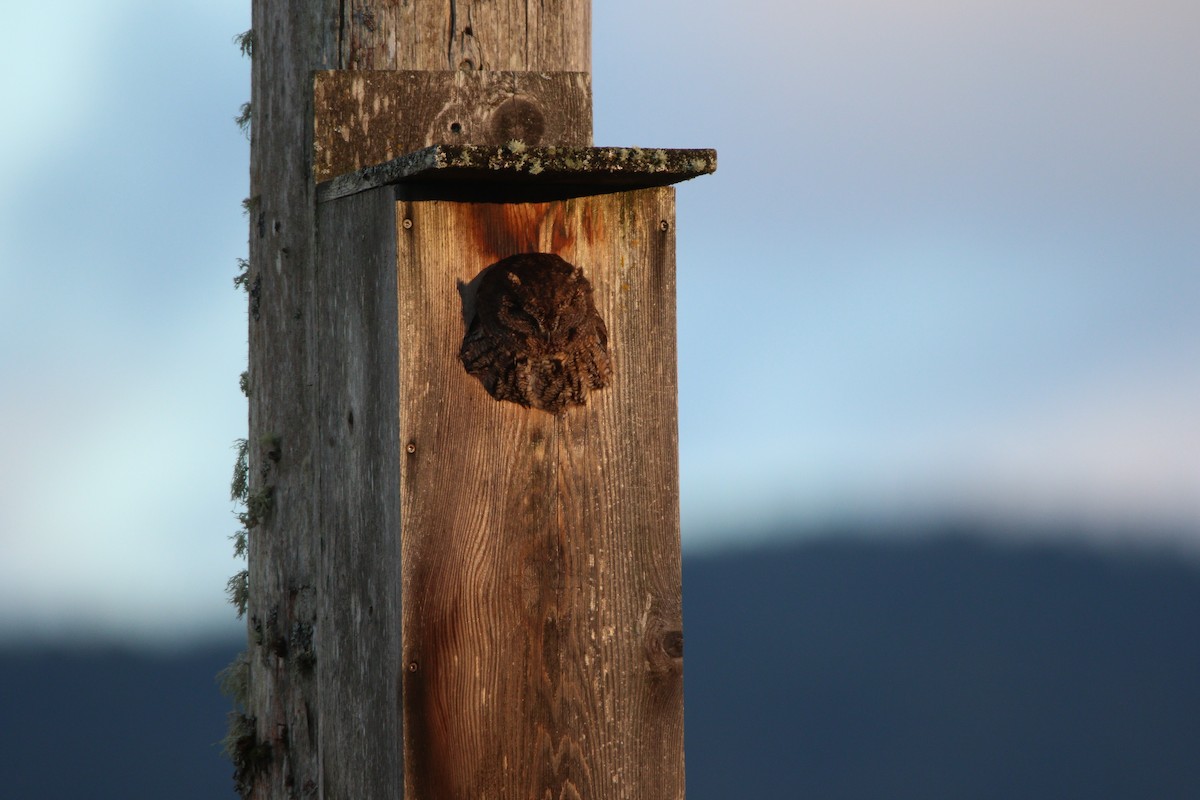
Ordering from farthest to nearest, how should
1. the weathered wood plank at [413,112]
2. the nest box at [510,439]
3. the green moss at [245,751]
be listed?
the green moss at [245,751]
the weathered wood plank at [413,112]
the nest box at [510,439]

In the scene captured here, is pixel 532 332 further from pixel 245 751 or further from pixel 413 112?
pixel 245 751

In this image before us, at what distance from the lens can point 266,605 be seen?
3.07 metres

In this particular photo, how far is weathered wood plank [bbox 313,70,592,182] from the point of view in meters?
2.62

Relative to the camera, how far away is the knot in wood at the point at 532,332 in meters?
2.27

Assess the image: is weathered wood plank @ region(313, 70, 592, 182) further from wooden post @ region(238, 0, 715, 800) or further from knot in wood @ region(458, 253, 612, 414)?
knot in wood @ region(458, 253, 612, 414)

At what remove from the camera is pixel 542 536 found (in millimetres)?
2389

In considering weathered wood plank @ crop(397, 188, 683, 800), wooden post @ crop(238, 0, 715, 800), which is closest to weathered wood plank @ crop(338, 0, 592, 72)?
wooden post @ crop(238, 0, 715, 800)

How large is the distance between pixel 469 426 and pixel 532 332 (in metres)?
0.21

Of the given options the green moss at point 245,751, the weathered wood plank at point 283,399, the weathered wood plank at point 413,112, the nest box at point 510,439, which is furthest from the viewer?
the green moss at point 245,751

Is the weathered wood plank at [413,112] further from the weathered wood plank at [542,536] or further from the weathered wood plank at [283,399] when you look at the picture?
the weathered wood plank at [542,536]

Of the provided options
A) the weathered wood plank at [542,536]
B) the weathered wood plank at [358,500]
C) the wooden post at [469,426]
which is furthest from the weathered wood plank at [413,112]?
the weathered wood plank at [542,536]

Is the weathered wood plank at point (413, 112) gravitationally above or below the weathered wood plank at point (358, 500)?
A: above

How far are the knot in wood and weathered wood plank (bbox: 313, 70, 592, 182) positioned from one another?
0.50m

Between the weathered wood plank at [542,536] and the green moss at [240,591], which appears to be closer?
the weathered wood plank at [542,536]
